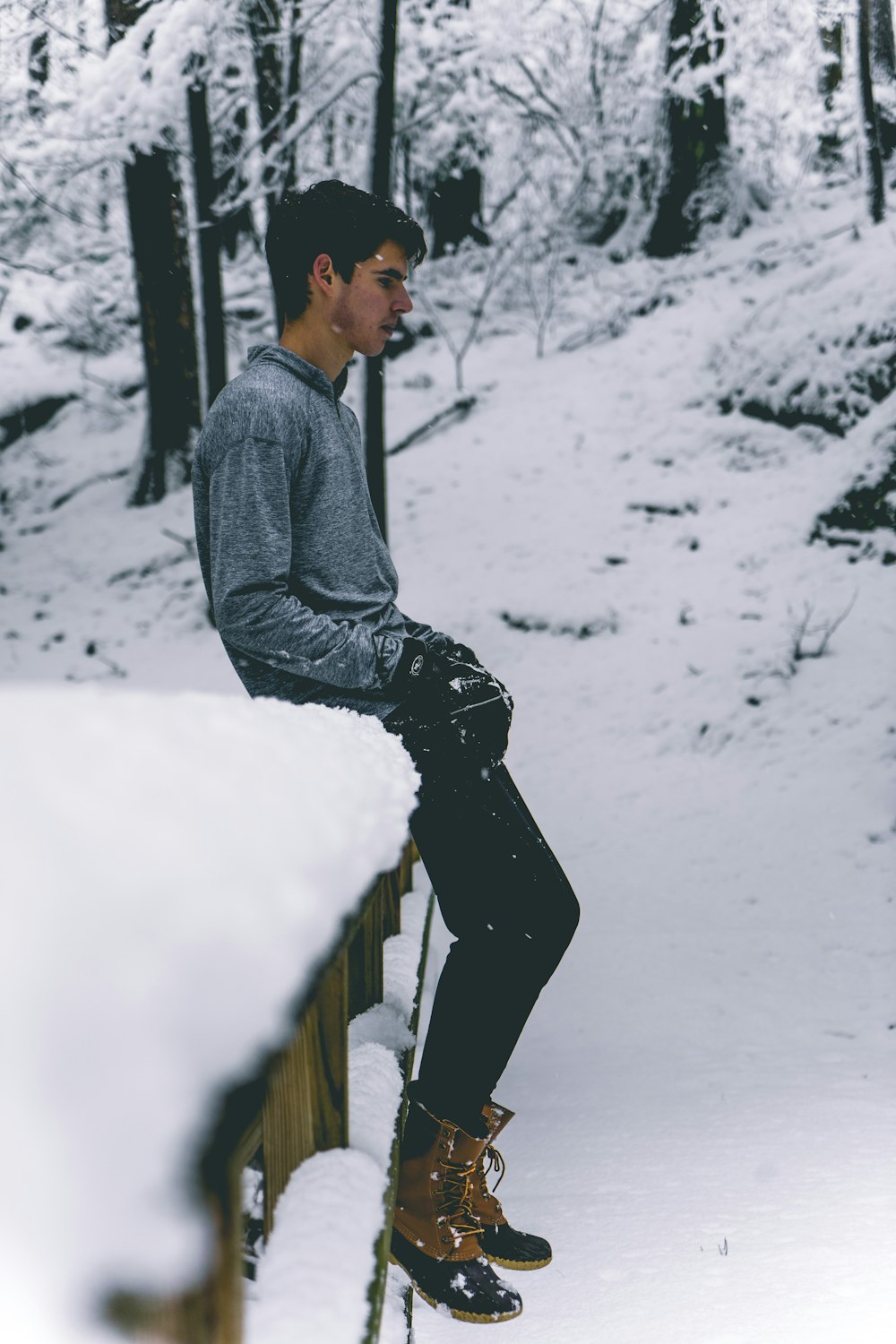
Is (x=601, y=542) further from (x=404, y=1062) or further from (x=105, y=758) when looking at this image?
(x=105, y=758)

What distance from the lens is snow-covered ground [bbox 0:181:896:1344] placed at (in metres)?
2.49

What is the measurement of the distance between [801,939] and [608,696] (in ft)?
8.24

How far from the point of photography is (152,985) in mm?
543

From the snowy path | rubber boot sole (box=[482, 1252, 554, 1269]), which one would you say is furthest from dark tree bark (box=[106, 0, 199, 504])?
rubber boot sole (box=[482, 1252, 554, 1269])

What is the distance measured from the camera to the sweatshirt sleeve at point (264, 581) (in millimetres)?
1988

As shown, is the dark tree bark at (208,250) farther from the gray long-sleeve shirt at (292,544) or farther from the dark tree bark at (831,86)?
the dark tree bark at (831,86)

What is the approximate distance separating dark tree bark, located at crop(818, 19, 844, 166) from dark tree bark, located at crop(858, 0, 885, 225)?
540 cm

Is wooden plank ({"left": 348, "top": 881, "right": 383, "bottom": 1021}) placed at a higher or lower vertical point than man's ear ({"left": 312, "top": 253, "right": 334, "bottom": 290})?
lower

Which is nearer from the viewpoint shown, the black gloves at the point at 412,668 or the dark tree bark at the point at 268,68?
the black gloves at the point at 412,668

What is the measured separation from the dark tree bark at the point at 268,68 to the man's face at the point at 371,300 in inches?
260

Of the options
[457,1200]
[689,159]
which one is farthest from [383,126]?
[457,1200]

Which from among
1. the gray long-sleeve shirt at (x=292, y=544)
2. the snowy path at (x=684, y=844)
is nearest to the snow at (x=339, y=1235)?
the snowy path at (x=684, y=844)

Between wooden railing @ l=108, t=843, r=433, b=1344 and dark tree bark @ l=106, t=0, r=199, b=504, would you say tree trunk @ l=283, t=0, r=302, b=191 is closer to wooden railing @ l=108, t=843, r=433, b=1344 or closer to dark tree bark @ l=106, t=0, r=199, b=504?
dark tree bark @ l=106, t=0, r=199, b=504

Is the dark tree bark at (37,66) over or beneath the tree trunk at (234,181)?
over
